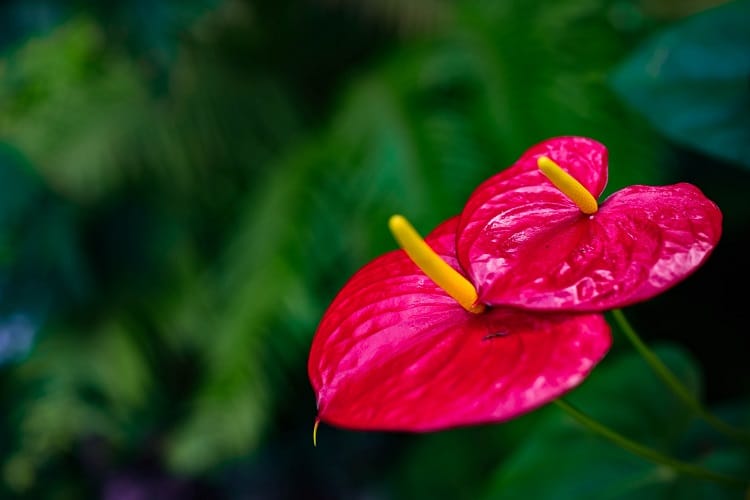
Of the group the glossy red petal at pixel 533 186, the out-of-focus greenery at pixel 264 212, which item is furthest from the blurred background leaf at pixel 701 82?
the glossy red petal at pixel 533 186

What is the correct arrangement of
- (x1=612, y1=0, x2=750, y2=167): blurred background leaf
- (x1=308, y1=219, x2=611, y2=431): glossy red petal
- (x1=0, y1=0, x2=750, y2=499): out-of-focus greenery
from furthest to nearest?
(x1=0, y1=0, x2=750, y2=499): out-of-focus greenery, (x1=612, y1=0, x2=750, y2=167): blurred background leaf, (x1=308, y1=219, x2=611, y2=431): glossy red petal

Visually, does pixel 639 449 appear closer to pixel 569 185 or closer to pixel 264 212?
pixel 569 185

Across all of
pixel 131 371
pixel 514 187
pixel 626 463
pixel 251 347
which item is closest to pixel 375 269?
pixel 514 187

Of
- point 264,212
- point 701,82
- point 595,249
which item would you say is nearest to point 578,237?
point 595,249

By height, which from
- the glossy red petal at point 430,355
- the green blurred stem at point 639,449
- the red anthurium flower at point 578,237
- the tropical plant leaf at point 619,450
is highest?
the red anthurium flower at point 578,237

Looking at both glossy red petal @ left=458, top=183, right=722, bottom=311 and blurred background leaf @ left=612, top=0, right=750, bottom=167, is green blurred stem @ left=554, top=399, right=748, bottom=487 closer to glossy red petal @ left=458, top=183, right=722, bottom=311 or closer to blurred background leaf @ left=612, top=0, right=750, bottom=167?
glossy red petal @ left=458, top=183, right=722, bottom=311

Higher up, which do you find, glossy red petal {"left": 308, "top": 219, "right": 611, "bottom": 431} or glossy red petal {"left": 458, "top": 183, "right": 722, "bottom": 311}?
glossy red petal {"left": 458, "top": 183, "right": 722, "bottom": 311}

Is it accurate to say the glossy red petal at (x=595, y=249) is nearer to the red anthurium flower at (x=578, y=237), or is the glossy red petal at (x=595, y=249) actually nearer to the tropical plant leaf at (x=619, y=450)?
the red anthurium flower at (x=578, y=237)

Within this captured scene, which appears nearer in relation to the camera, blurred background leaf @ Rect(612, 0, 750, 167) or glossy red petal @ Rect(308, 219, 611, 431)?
glossy red petal @ Rect(308, 219, 611, 431)

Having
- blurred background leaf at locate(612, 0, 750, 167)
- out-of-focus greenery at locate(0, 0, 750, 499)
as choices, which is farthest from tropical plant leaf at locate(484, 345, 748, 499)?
blurred background leaf at locate(612, 0, 750, 167)

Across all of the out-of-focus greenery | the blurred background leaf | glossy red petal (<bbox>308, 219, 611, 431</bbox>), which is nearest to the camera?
glossy red petal (<bbox>308, 219, 611, 431</bbox>)
